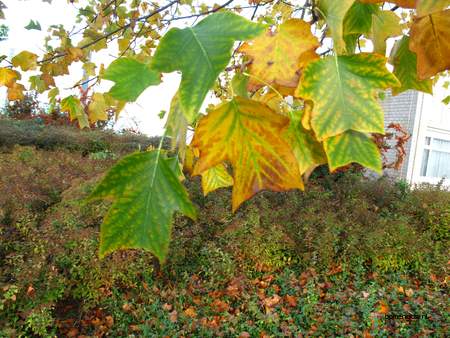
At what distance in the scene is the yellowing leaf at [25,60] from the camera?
99cm

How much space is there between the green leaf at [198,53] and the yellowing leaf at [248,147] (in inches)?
2.1

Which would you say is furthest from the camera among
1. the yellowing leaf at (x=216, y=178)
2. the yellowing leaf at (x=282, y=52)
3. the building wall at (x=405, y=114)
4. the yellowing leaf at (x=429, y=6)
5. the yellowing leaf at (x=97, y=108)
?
the building wall at (x=405, y=114)

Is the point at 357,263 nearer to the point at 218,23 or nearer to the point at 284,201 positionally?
the point at 284,201

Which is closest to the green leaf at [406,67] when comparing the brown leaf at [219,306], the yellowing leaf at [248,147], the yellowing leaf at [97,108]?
the yellowing leaf at [248,147]

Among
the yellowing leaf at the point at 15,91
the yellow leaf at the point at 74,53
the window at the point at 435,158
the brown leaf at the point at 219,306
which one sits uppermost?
the window at the point at 435,158

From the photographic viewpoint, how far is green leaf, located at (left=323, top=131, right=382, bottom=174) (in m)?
0.32

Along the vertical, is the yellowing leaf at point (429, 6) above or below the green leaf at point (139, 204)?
above

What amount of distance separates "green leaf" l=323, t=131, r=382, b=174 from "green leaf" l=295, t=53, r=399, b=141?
0.06 ft

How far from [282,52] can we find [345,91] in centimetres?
9

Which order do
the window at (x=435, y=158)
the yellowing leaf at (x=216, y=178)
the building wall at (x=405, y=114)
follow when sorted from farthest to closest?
the window at (x=435, y=158), the building wall at (x=405, y=114), the yellowing leaf at (x=216, y=178)

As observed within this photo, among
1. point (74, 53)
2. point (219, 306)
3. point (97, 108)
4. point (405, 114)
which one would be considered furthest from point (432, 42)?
point (405, 114)

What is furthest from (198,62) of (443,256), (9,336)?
(443,256)

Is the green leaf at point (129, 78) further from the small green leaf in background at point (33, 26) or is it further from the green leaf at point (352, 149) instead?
the small green leaf in background at point (33, 26)

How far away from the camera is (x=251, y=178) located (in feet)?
1.06
